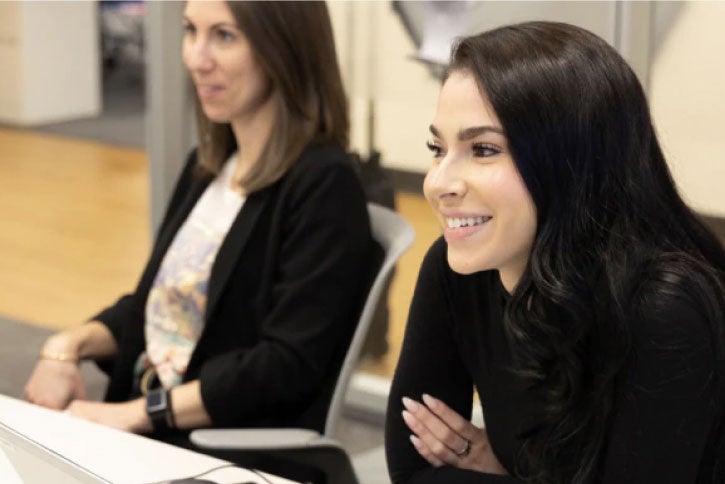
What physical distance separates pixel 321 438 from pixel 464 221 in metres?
0.66

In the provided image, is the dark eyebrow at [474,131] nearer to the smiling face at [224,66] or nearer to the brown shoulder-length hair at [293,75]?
the brown shoulder-length hair at [293,75]

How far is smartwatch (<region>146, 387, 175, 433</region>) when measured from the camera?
2564 millimetres

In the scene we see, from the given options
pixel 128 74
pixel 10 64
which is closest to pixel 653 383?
pixel 10 64

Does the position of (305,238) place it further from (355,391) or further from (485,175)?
(355,391)

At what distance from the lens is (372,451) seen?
12.5 feet

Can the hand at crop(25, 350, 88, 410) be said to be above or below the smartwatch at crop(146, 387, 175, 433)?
below

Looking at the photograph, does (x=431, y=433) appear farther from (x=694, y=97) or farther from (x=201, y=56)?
(x=694, y=97)

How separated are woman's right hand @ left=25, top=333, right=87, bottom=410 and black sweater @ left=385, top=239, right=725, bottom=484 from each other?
840 millimetres

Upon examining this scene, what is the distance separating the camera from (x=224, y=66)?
270 centimetres

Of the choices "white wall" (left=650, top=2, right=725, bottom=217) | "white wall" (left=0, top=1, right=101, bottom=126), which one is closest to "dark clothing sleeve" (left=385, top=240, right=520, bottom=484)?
"white wall" (left=650, top=2, right=725, bottom=217)

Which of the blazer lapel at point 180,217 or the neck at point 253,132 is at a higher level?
the neck at point 253,132

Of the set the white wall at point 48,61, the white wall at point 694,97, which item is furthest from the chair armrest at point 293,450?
the white wall at point 48,61

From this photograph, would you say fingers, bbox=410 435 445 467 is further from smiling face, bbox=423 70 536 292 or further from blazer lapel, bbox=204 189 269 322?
blazer lapel, bbox=204 189 269 322

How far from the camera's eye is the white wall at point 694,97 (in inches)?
125
